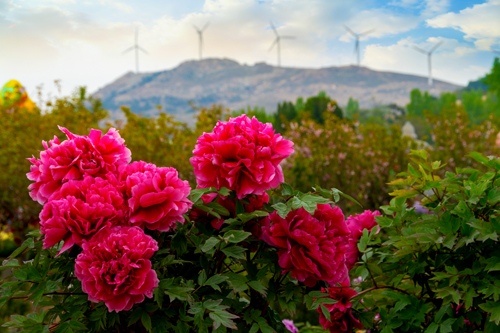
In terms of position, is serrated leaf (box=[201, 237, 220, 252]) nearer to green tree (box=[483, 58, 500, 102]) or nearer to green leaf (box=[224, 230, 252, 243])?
green leaf (box=[224, 230, 252, 243])

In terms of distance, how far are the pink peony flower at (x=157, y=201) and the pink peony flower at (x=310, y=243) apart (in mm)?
315

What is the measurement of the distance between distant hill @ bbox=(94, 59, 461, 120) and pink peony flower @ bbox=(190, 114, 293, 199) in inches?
4072

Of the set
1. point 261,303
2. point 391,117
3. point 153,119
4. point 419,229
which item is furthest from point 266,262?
point 391,117

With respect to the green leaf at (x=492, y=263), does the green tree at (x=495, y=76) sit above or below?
above

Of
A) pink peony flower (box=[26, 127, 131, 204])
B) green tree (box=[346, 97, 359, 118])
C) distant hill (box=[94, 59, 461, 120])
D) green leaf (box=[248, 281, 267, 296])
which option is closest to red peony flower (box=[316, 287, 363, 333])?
green leaf (box=[248, 281, 267, 296])

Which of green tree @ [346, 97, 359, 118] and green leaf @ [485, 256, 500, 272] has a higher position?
green tree @ [346, 97, 359, 118]

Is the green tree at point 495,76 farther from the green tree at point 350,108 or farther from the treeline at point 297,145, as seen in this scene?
the treeline at point 297,145

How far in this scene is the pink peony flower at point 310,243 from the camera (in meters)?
1.34

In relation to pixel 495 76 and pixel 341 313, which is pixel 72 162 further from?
pixel 495 76

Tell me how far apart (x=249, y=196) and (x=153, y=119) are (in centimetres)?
690

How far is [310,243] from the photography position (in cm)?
132

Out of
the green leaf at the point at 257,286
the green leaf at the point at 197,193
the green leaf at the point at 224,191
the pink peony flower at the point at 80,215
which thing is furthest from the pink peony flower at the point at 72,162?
the green leaf at the point at 257,286

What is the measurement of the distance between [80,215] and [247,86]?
12383cm

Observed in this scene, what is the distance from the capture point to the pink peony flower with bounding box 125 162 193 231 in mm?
1252
